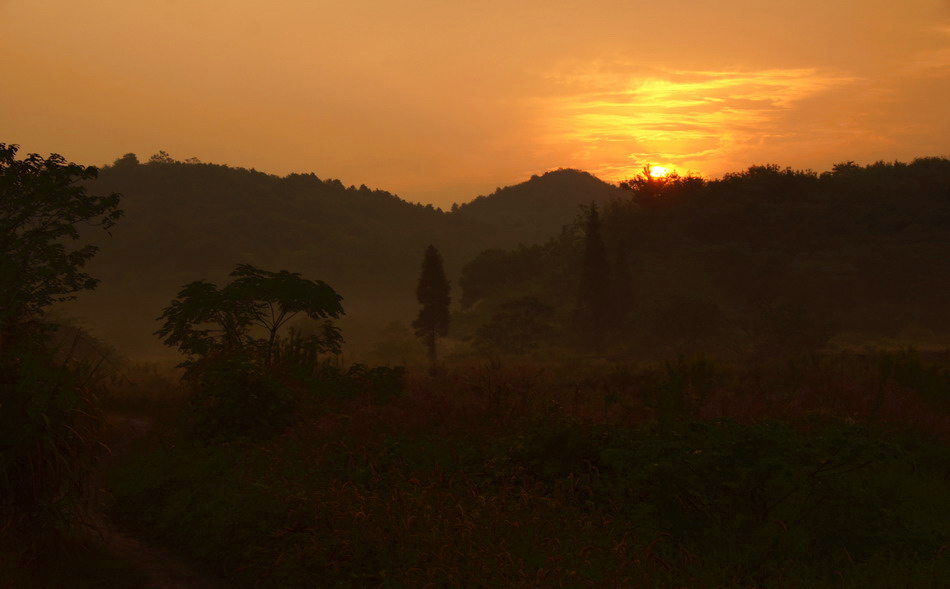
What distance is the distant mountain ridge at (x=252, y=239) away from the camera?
338 feet

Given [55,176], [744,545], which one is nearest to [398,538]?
[744,545]

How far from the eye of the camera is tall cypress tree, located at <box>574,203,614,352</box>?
4947 centimetres

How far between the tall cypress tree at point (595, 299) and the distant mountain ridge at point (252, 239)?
3523 cm

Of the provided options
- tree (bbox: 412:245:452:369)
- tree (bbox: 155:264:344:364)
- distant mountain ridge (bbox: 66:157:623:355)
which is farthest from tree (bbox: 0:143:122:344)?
distant mountain ridge (bbox: 66:157:623:355)

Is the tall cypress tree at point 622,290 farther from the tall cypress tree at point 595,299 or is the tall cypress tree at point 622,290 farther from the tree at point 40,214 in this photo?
the tree at point 40,214

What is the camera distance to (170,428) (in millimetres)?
13227

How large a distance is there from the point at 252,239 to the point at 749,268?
94137mm

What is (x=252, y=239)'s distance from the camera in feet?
419

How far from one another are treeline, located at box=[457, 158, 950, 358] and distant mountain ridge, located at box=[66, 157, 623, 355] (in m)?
32.1

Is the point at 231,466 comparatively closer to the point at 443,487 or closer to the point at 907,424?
the point at 443,487

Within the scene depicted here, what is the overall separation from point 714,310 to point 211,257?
92.5 m

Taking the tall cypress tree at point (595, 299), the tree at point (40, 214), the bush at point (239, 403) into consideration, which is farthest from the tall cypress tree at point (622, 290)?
the bush at point (239, 403)

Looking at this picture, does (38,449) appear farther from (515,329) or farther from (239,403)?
(515,329)

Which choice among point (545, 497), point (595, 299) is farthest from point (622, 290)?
point (545, 497)
